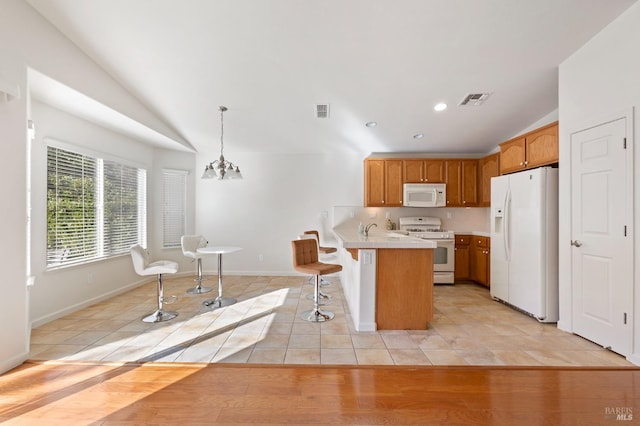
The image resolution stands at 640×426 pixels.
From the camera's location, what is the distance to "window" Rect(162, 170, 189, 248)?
547cm

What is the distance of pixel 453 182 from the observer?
5.36 metres

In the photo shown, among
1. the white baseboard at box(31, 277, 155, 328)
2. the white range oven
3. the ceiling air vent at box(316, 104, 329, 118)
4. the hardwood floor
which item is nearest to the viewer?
the hardwood floor

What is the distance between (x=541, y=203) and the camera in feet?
11.1

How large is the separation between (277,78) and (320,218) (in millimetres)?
2954

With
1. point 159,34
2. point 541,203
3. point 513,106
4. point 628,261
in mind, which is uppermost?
point 159,34

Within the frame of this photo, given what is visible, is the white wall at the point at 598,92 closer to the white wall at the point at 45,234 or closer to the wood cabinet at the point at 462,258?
the wood cabinet at the point at 462,258

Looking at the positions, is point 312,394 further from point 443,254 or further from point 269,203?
point 269,203

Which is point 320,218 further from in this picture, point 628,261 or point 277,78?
point 628,261

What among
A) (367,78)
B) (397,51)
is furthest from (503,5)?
(367,78)

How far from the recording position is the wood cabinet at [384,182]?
5.41m

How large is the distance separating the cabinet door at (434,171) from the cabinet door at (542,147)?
1.66 metres

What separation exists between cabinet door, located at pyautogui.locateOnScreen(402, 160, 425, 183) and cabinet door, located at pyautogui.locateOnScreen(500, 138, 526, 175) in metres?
1.37

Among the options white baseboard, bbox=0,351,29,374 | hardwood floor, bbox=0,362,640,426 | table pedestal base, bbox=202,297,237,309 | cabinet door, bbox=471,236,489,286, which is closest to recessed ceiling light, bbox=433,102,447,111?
cabinet door, bbox=471,236,489,286

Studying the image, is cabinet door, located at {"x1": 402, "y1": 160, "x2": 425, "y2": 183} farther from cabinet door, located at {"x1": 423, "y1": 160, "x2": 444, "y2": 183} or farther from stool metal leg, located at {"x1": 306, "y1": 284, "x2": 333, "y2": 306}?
stool metal leg, located at {"x1": 306, "y1": 284, "x2": 333, "y2": 306}
